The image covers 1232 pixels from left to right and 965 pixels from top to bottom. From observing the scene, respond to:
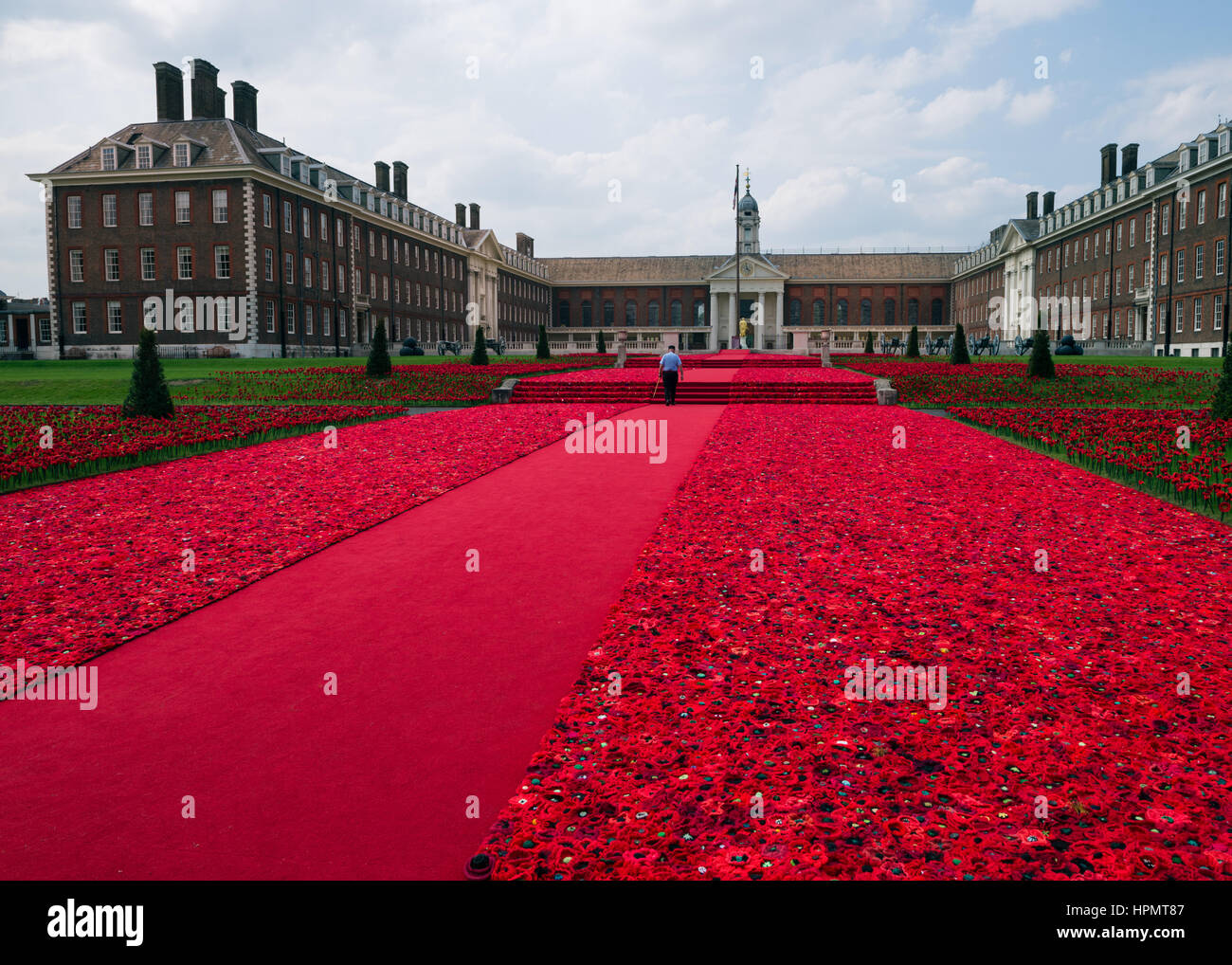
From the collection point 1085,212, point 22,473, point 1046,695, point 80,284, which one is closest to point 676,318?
point 1085,212

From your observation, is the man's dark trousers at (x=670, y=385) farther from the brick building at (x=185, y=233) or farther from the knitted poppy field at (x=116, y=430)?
the brick building at (x=185, y=233)

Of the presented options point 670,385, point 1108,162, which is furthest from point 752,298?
point 670,385

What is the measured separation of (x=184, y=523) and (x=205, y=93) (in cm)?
5109

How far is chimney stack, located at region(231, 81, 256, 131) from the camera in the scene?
5181cm

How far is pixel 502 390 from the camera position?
24.4m

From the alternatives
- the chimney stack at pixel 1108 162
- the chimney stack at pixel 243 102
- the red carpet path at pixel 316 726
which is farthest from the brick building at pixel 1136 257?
the chimney stack at pixel 243 102

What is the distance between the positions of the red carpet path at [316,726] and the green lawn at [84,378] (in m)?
19.8

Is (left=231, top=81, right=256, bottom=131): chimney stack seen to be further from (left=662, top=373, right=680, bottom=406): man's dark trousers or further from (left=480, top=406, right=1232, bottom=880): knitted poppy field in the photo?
(left=480, top=406, right=1232, bottom=880): knitted poppy field

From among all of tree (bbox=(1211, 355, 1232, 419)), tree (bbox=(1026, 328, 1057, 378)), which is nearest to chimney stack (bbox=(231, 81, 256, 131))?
tree (bbox=(1026, 328, 1057, 378))

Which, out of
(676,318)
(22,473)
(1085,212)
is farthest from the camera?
(676,318)

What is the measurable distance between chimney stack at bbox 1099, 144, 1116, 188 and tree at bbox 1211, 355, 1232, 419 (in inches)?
2276

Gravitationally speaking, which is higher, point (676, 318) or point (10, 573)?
point (676, 318)
